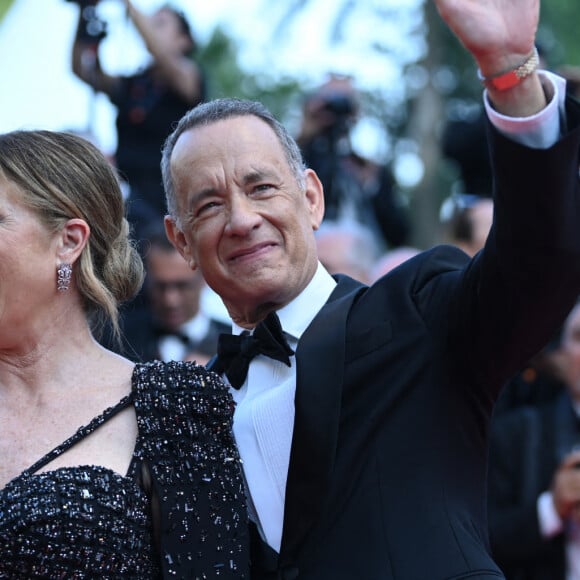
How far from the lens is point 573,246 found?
2533 millimetres

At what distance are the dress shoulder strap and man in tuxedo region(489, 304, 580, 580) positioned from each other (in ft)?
7.64

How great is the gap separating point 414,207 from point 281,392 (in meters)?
15.4

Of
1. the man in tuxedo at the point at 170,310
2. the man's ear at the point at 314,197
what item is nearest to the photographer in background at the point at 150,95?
the man in tuxedo at the point at 170,310

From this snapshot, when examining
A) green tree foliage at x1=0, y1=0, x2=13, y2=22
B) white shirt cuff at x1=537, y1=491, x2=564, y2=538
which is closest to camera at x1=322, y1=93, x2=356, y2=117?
green tree foliage at x1=0, y1=0, x2=13, y2=22

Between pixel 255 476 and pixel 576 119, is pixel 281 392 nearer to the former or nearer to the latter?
pixel 255 476

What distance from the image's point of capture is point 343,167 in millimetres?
6871

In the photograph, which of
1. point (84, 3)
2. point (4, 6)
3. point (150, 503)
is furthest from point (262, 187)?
point (4, 6)

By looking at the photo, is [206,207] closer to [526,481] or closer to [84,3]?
[526,481]

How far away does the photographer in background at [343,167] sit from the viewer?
678 centimetres

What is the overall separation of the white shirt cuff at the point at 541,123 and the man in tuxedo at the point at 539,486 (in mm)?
2512

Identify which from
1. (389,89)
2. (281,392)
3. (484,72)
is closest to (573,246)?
(484,72)

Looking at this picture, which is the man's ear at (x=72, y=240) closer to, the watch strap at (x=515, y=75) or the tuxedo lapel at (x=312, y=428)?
the tuxedo lapel at (x=312, y=428)

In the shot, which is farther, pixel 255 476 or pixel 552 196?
pixel 255 476

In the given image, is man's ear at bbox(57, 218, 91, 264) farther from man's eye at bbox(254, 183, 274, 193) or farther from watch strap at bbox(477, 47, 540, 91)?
watch strap at bbox(477, 47, 540, 91)
